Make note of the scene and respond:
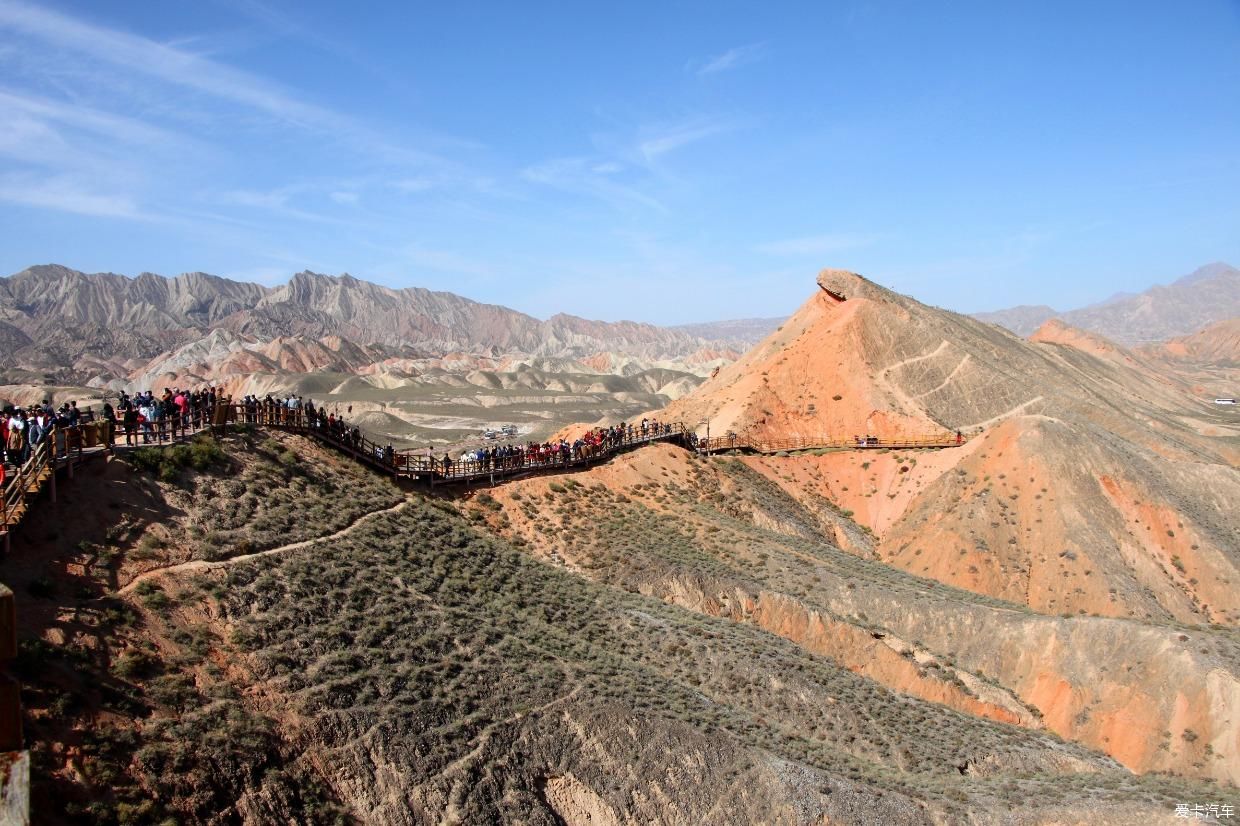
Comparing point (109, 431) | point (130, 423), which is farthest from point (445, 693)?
point (130, 423)

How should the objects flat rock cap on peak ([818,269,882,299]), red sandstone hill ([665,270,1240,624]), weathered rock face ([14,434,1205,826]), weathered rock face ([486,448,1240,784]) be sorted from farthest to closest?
1. flat rock cap on peak ([818,269,882,299])
2. red sandstone hill ([665,270,1240,624])
3. weathered rock face ([486,448,1240,784])
4. weathered rock face ([14,434,1205,826])

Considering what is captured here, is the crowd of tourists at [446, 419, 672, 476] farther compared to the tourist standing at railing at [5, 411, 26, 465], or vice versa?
the crowd of tourists at [446, 419, 672, 476]

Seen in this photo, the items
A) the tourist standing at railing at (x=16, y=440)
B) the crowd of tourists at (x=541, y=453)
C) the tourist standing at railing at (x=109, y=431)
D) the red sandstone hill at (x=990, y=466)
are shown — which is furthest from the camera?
the red sandstone hill at (x=990, y=466)

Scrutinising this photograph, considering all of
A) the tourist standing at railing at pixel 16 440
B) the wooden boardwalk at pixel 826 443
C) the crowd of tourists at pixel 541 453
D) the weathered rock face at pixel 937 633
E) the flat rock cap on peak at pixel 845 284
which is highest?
the flat rock cap on peak at pixel 845 284

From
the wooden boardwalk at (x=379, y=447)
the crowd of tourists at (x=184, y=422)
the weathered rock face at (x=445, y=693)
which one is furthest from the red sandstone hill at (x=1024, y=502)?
the crowd of tourists at (x=184, y=422)

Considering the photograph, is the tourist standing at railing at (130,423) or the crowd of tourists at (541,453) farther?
the crowd of tourists at (541,453)

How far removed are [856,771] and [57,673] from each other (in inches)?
627

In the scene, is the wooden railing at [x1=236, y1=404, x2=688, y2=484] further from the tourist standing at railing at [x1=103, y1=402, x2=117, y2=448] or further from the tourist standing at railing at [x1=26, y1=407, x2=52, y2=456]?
the tourist standing at railing at [x1=26, y1=407, x2=52, y2=456]

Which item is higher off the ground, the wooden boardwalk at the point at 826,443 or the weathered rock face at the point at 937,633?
the wooden boardwalk at the point at 826,443

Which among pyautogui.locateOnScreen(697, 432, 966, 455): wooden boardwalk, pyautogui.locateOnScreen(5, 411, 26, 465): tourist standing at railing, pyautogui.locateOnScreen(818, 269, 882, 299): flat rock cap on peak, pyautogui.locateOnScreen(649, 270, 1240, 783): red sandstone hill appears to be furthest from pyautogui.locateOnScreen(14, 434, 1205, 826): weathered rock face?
pyautogui.locateOnScreen(818, 269, 882, 299): flat rock cap on peak

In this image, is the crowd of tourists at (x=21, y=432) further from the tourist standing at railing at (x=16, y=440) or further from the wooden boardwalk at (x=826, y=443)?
the wooden boardwalk at (x=826, y=443)

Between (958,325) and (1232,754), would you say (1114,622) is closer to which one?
(1232,754)

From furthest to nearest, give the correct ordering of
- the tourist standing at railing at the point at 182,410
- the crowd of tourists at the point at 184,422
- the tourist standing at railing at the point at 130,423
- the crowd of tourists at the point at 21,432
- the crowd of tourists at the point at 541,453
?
1. the crowd of tourists at the point at 541,453
2. the tourist standing at railing at the point at 182,410
3. the tourist standing at railing at the point at 130,423
4. the crowd of tourists at the point at 184,422
5. the crowd of tourists at the point at 21,432

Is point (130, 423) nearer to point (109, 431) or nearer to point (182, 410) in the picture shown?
point (109, 431)
